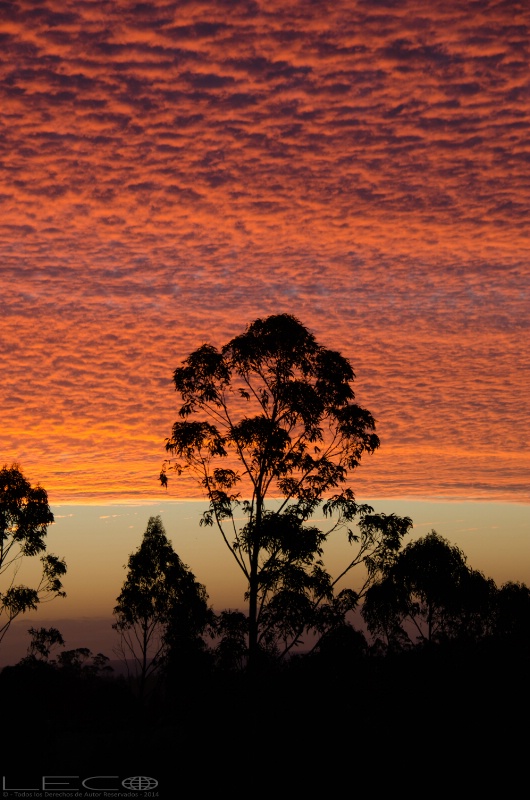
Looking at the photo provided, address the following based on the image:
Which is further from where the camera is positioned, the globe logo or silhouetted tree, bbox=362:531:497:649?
silhouetted tree, bbox=362:531:497:649

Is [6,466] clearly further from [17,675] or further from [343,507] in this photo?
[343,507]

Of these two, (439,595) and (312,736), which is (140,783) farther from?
(439,595)

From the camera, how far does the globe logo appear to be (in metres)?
39.4

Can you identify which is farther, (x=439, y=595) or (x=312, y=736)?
(x=439, y=595)

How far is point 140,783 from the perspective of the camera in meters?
40.3

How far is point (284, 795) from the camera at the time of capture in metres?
38.5

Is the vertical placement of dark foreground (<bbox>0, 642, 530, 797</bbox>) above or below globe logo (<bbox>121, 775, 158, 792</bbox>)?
above

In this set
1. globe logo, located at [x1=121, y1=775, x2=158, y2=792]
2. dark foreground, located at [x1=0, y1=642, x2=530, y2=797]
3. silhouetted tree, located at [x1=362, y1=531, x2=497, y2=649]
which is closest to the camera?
globe logo, located at [x1=121, y1=775, x2=158, y2=792]

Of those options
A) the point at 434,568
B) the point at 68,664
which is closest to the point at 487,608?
the point at 434,568

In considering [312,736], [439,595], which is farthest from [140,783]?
[439,595]

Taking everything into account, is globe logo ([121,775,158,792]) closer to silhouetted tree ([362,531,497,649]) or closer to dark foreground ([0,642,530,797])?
dark foreground ([0,642,530,797])

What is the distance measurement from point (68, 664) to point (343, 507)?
67.4 m

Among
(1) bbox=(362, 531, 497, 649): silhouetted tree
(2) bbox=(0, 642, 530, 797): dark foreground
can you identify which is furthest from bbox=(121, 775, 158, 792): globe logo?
(1) bbox=(362, 531, 497, 649): silhouetted tree

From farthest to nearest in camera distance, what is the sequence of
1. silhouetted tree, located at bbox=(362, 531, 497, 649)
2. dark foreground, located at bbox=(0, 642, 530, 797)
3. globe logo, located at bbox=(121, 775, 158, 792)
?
silhouetted tree, located at bbox=(362, 531, 497, 649), dark foreground, located at bbox=(0, 642, 530, 797), globe logo, located at bbox=(121, 775, 158, 792)
